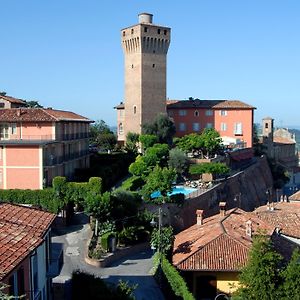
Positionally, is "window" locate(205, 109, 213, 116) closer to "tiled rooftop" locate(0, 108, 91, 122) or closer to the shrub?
"tiled rooftop" locate(0, 108, 91, 122)

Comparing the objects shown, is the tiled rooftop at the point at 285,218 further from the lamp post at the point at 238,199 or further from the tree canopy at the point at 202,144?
the tree canopy at the point at 202,144

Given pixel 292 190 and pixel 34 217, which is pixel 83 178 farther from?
pixel 292 190

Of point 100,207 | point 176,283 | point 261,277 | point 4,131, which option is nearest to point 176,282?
point 176,283

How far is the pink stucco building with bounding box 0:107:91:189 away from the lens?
38875 millimetres

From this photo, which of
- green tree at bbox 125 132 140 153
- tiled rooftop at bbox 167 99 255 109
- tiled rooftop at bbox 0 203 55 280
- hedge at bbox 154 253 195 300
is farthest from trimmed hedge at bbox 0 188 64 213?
tiled rooftop at bbox 167 99 255 109

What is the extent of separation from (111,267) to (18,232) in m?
15.8

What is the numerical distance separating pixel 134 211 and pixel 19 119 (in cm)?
1288

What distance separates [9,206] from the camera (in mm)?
18281

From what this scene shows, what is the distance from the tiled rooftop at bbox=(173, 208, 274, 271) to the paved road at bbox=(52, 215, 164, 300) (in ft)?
6.55

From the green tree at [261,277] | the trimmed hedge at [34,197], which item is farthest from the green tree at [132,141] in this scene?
the green tree at [261,277]

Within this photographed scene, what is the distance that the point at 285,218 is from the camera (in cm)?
3616

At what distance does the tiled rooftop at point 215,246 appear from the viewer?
24.3 m

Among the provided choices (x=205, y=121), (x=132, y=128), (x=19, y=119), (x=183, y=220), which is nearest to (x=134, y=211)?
(x=183, y=220)

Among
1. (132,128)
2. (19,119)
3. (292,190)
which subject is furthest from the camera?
(292,190)
